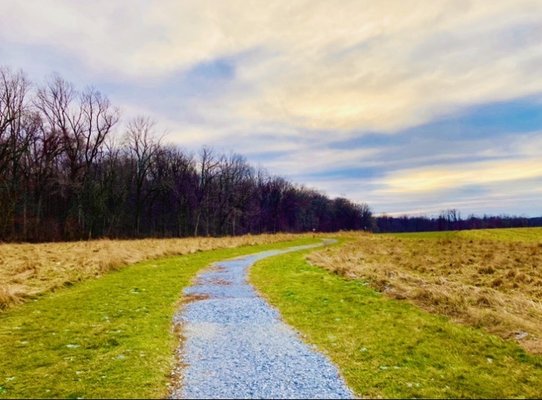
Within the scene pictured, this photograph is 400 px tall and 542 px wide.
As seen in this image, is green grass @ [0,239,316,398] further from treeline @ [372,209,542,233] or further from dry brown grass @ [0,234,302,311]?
treeline @ [372,209,542,233]

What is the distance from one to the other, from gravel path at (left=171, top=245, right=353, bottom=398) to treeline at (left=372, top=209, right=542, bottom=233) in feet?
456

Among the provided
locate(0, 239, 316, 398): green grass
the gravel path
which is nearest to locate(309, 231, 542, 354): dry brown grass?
the gravel path

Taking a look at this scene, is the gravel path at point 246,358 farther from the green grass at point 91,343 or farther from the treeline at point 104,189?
the treeline at point 104,189

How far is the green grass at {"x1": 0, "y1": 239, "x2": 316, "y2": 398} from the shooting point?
6.48 metres

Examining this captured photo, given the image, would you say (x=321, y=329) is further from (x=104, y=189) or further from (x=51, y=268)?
(x=104, y=189)

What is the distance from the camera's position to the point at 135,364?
7281 millimetres

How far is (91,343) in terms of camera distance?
8844mm

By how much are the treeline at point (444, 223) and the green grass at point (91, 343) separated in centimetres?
13837

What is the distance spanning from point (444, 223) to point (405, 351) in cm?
15468

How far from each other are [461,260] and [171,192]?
56.1 m

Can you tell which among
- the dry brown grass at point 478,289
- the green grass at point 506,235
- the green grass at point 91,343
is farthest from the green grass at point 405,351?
the green grass at point 506,235

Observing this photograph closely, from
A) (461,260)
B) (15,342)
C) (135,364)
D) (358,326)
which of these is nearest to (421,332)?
(358,326)

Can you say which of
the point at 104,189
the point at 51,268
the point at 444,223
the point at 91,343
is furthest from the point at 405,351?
the point at 444,223

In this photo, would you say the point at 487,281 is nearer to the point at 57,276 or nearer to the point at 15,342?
the point at 15,342
